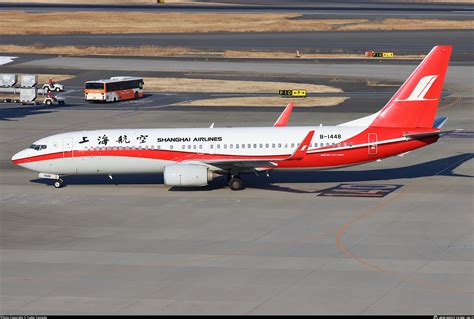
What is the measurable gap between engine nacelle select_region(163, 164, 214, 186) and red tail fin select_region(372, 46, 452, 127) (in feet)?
37.8

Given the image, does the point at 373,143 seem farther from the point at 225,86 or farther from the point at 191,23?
the point at 191,23

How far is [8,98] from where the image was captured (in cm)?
10969

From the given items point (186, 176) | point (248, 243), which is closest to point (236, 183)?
point (186, 176)

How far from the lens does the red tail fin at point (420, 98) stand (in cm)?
5972

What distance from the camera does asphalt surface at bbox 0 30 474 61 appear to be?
146 metres

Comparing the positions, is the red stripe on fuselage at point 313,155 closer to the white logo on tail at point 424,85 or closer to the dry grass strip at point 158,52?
the white logo on tail at point 424,85

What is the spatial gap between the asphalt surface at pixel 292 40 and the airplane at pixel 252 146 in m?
77.7

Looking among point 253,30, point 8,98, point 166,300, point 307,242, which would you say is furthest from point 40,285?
point 253,30

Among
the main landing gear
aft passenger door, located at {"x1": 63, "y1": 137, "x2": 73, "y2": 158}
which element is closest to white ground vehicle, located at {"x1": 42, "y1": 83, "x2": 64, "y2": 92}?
aft passenger door, located at {"x1": 63, "y1": 137, "x2": 73, "y2": 158}

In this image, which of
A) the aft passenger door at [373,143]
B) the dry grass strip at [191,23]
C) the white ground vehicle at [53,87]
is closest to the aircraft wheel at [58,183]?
the aft passenger door at [373,143]

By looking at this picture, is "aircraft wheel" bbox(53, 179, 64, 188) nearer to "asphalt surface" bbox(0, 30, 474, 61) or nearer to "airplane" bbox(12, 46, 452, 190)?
"airplane" bbox(12, 46, 452, 190)

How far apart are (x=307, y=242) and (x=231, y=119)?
1715 inches

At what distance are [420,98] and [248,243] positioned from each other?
1896 cm

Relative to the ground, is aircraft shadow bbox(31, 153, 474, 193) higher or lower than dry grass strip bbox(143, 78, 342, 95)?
lower
